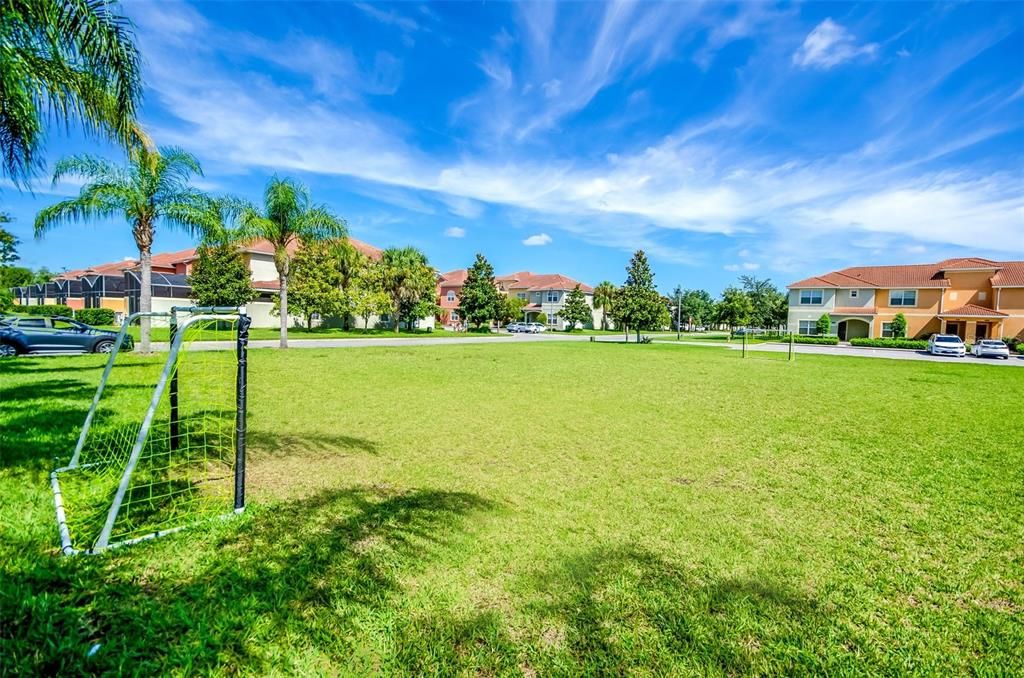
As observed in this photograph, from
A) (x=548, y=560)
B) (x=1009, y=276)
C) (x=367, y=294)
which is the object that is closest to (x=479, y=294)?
(x=367, y=294)

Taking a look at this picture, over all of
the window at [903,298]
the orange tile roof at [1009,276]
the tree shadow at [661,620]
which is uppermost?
the orange tile roof at [1009,276]

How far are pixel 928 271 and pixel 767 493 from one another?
52.2 meters

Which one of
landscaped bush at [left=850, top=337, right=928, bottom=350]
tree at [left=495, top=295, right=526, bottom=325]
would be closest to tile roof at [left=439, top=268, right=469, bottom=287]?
tree at [left=495, top=295, right=526, bottom=325]

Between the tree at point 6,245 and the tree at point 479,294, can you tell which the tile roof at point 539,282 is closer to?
the tree at point 479,294

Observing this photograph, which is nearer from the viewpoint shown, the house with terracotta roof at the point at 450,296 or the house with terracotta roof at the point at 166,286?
the house with terracotta roof at the point at 166,286

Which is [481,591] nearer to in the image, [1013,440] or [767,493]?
[767,493]

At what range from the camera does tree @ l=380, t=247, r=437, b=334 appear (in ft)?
147

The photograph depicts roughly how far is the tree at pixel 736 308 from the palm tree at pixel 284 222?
5342 centimetres

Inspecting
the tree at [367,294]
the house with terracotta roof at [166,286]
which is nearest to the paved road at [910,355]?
the tree at [367,294]

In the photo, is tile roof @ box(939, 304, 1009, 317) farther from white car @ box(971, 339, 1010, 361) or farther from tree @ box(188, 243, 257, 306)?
tree @ box(188, 243, 257, 306)

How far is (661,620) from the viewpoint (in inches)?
120

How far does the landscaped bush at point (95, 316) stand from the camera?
42031mm

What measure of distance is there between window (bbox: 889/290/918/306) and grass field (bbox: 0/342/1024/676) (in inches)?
1712

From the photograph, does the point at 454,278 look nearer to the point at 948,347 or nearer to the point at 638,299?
the point at 638,299
